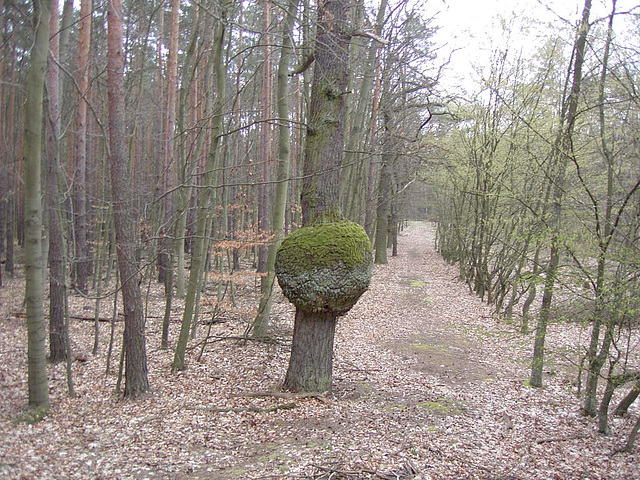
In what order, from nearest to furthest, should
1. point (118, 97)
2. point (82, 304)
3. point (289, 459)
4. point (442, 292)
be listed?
point (289, 459)
point (118, 97)
point (82, 304)
point (442, 292)

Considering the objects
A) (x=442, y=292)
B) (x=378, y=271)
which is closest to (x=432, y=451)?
(x=442, y=292)

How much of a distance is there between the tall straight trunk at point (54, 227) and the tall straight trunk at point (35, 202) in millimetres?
797

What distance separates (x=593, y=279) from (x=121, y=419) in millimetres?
5511

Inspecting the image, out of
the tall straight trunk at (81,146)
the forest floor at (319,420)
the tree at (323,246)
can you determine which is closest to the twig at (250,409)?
the forest floor at (319,420)

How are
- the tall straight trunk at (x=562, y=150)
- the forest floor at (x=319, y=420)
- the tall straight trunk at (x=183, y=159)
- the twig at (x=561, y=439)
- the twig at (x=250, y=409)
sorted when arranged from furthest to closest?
the tall straight trunk at (x=183, y=159) → the tall straight trunk at (x=562, y=150) → the twig at (x=250, y=409) → the twig at (x=561, y=439) → the forest floor at (x=319, y=420)

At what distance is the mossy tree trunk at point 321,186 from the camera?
562 cm

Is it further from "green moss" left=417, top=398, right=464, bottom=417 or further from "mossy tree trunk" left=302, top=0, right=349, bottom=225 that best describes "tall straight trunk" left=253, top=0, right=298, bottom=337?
"green moss" left=417, top=398, right=464, bottom=417

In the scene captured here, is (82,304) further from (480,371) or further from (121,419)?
(480,371)

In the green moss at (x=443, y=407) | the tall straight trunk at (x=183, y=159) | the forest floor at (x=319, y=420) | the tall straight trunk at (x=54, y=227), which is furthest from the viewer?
the tall straight trunk at (x=183, y=159)

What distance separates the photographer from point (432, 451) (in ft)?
14.2

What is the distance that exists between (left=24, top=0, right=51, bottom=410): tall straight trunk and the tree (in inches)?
104

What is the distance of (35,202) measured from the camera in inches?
193

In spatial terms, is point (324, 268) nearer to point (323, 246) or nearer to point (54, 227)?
point (323, 246)

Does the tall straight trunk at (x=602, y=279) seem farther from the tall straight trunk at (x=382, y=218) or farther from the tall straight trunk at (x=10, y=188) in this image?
the tall straight trunk at (x=10, y=188)
